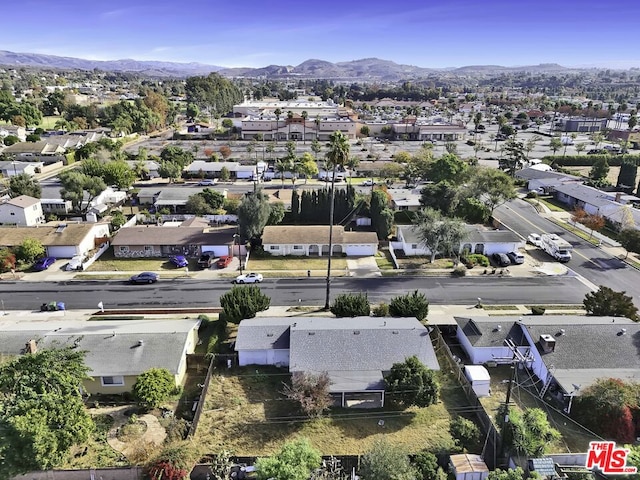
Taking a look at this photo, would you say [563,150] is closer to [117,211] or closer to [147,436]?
[117,211]

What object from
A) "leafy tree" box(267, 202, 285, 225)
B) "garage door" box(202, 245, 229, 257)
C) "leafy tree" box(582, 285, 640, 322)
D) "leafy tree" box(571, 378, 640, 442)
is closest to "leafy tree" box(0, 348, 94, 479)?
"garage door" box(202, 245, 229, 257)

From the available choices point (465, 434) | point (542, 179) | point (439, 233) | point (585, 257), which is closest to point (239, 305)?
point (465, 434)

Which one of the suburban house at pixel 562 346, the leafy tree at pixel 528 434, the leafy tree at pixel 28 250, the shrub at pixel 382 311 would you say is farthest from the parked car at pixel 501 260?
the leafy tree at pixel 28 250

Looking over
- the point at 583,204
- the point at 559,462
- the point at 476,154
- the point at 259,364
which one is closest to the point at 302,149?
the point at 476,154

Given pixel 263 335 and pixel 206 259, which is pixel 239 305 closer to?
pixel 263 335

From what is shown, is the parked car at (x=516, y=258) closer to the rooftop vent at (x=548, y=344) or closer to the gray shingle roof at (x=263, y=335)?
the rooftop vent at (x=548, y=344)

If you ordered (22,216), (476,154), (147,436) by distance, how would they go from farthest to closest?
(476,154), (22,216), (147,436)

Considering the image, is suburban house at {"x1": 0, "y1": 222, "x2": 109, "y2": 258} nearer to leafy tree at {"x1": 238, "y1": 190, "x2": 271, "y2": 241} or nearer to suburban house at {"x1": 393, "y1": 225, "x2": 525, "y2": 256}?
leafy tree at {"x1": 238, "y1": 190, "x2": 271, "y2": 241}
